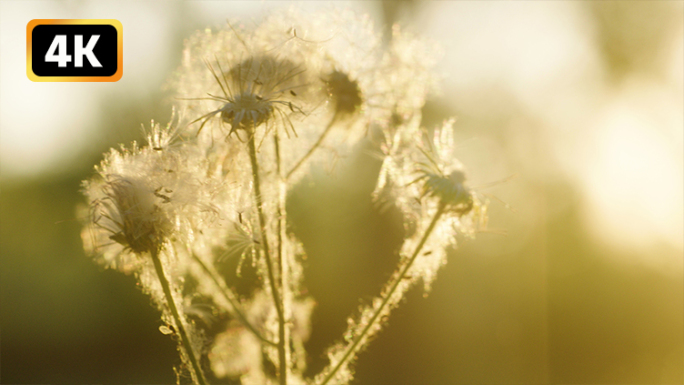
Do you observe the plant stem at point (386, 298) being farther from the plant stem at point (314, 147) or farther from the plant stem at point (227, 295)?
the plant stem at point (314, 147)

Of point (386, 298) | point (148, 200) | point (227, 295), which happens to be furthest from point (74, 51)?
point (386, 298)

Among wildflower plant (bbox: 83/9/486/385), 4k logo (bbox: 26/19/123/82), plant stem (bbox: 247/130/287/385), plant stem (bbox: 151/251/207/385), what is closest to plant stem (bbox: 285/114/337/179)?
wildflower plant (bbox: 83/9/486/385)

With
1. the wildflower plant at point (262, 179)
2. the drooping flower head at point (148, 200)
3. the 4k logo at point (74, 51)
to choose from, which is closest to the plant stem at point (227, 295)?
the wildflower plant at point (262, 179)

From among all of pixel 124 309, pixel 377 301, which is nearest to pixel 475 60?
pixel 377 301

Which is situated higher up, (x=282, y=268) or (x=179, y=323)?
(x=282, y=268)

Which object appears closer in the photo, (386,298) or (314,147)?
(386,298)

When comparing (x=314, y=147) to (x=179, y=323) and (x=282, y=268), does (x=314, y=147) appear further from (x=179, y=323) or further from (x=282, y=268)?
(x=179, y=323)

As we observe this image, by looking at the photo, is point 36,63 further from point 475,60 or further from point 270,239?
point 475,60

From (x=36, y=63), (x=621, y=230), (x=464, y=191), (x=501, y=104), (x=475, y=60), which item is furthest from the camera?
(x=501, y=104)
